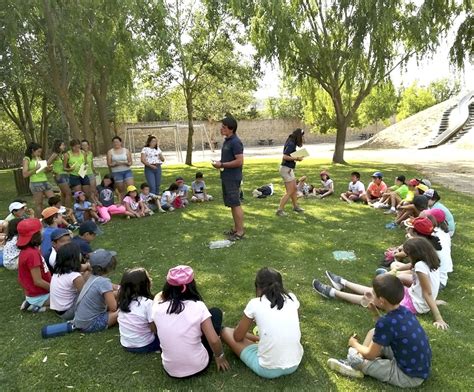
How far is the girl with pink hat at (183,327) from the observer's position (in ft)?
9.57

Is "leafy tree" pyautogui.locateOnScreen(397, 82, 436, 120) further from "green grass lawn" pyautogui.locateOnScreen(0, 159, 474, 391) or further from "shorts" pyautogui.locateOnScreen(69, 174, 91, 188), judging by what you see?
"shorts" pyautogui.locateOnScreen(69, 174, 91, 188)

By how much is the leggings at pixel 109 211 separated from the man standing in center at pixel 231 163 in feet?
10.1

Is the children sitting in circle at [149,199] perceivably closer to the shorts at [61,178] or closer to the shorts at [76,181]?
the shorts at [76,181]

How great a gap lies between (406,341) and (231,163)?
367 cm

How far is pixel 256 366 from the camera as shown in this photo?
300 centimetres

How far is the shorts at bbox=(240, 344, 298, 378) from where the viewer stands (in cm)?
295

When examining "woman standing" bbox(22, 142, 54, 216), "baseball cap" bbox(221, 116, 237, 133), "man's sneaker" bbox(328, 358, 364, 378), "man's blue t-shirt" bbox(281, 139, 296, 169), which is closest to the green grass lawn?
"man's sneaker" bbox(328, 358, 364, 378)

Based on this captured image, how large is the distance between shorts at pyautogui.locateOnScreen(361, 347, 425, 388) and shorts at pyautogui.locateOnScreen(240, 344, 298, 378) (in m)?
0.55

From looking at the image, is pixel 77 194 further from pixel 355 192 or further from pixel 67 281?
pixel 355 192

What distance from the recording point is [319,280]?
4723 mm

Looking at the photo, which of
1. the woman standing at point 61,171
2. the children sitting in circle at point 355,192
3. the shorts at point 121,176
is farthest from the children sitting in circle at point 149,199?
the children sitting in circle at point 355,192

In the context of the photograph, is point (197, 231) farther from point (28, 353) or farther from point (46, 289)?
point (28, 353)

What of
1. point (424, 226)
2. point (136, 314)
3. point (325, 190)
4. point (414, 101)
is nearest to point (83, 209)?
point (136, 314)

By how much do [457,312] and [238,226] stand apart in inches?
132
